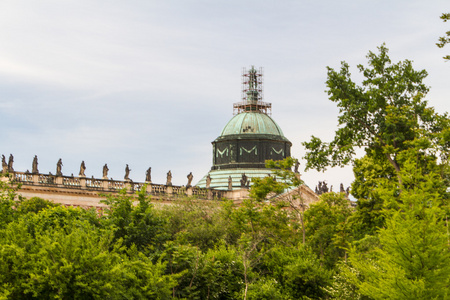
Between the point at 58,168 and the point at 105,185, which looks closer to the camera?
the point at 58,168

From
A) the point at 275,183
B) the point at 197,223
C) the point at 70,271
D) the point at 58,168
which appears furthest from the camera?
the point at 58,168

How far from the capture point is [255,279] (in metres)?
41.5

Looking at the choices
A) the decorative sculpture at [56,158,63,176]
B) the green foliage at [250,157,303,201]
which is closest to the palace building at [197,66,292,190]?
the decorative sculpture at [56,158,63,176]

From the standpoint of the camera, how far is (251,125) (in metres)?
100

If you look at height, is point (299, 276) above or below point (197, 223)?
below

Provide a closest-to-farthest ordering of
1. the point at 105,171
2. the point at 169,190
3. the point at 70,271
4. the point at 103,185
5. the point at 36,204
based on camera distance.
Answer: the point at 70,271
the point at 36,204
the point at 103,185
the point at 105,171
the point at 169,190

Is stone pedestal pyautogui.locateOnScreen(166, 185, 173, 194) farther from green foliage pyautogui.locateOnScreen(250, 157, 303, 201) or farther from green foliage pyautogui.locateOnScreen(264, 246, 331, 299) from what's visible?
green foliage pyautogui.locateOnScreen(264, 246, 331, 299)

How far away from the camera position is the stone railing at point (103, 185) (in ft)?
228

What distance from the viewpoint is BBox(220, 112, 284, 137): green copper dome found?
327ft

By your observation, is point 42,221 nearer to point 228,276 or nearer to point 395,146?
point 228,276

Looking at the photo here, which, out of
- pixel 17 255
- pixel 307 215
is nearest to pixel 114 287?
pixel 17 255

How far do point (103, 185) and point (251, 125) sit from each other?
101ft

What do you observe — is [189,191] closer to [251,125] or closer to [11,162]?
[251,125]

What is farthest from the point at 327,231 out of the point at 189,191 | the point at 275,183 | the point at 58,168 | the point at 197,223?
the point at 189,191
